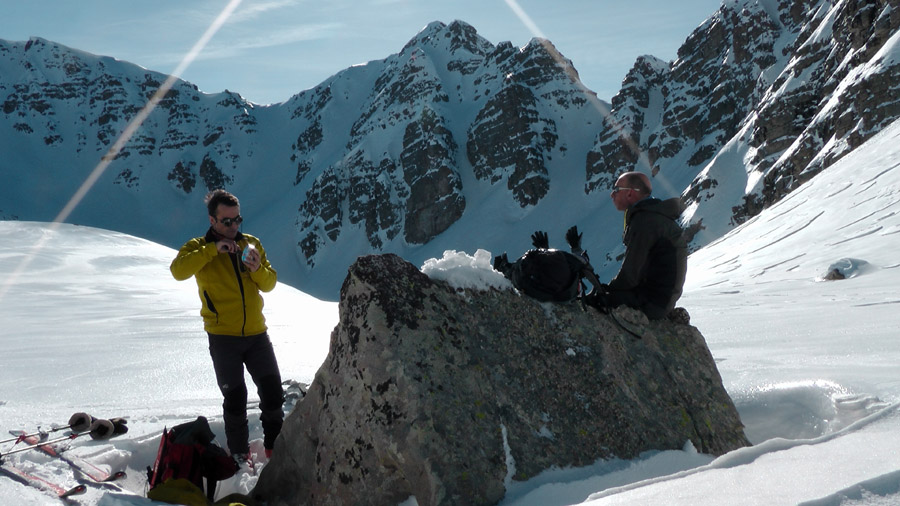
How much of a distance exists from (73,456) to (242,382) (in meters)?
1.05

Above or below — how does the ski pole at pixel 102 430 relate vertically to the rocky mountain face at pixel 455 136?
below

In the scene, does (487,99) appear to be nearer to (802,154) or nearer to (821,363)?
(802,154)

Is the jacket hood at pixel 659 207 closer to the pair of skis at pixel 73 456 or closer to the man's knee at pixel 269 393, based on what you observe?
the man's knee at pixel 269 393

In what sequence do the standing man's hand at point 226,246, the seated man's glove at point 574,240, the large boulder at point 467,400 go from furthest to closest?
the seated man's glove at point 574,240
the standing man's hand at point 226,246
the large boulder at point 467,400

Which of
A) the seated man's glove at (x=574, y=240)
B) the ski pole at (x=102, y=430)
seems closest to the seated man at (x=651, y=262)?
the seated man's glove at (x=574, y=240)

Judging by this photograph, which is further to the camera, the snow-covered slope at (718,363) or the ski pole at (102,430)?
the ski pole at (102,430)

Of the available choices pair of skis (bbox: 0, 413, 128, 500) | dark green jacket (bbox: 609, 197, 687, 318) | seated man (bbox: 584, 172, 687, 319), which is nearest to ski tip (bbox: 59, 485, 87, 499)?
pair of skis (bbox: 0, 413, 128, 500)

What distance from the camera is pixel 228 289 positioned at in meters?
3.99

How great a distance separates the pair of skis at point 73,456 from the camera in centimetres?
292

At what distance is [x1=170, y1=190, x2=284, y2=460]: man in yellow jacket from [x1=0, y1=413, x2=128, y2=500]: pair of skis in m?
0.72

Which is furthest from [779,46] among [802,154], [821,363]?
[821,363]

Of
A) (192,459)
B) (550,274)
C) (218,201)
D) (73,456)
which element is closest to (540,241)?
(550,274)

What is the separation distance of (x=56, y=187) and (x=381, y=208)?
239 ft

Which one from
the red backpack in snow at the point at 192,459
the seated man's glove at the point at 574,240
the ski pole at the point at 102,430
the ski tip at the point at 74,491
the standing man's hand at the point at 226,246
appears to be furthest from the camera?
the seated man's glove at the point at 574,240
